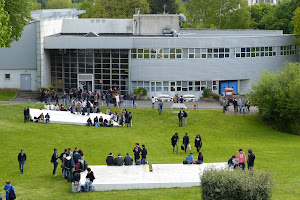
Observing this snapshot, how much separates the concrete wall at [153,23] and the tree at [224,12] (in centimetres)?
3112

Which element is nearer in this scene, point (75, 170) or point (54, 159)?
point (75, 170)

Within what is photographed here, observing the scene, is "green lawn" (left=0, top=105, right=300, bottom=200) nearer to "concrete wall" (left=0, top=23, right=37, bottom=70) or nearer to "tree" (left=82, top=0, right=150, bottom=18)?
"concrete wall" (left=0, top=23, right=37, bottom=70)

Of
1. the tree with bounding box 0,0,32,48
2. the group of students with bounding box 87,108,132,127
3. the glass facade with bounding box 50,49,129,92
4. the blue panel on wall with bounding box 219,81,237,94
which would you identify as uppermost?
the tree with bounding box 0,0,32,48

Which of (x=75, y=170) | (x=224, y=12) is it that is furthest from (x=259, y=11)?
(x=75, y=170)

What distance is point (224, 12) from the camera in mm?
112375

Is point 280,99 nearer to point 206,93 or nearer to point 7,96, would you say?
point 206,93

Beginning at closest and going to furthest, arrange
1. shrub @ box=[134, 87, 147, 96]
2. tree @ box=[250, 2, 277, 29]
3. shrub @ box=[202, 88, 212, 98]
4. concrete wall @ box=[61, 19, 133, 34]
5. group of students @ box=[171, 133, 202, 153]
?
1. group of students @ box=[171, 133, 202, 153]
2. shrub @ box=[134, 87, 147, 96]
3. shrub @ box=[202, 88, 212, 98]
4. concrete wall @ box=[61, 19, 133, 34]
5. tree @ box=[250, 2, 277, 29]

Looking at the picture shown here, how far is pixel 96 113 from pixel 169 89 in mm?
15836

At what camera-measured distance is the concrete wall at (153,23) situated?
3169 inches

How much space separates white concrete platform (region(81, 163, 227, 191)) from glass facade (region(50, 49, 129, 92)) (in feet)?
112

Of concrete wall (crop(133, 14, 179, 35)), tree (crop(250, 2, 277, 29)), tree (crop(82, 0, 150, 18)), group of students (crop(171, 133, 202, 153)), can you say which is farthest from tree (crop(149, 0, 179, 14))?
group of students (crop(171, 133, 202, 153))

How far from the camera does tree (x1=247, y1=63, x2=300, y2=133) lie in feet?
175

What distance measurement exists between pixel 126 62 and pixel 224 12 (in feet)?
157

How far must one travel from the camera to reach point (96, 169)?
115ft
